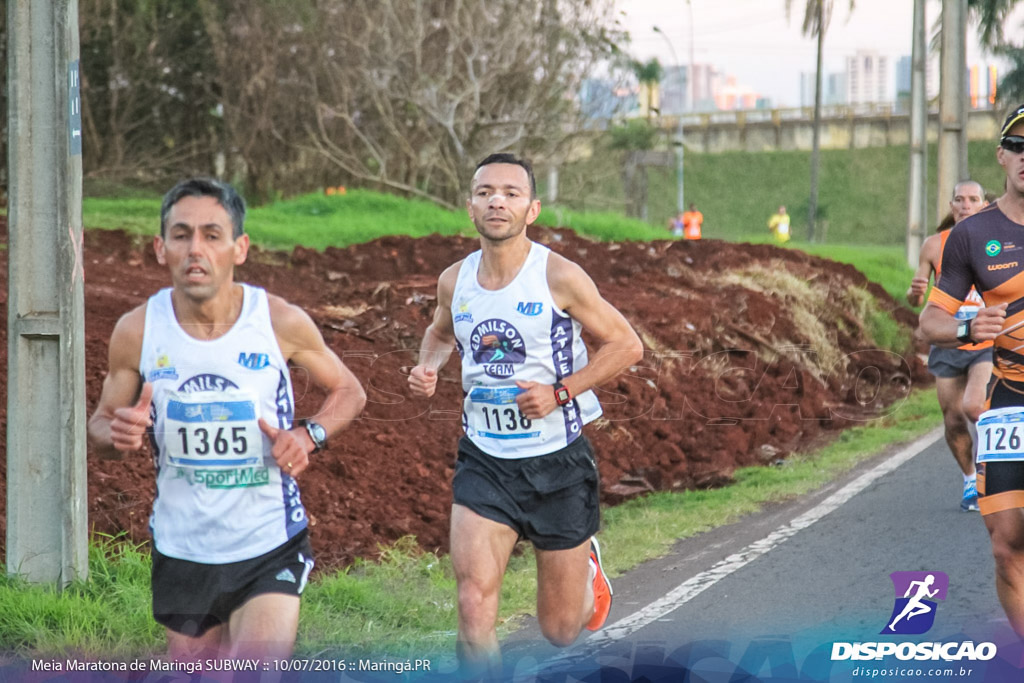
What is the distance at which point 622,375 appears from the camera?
42.7ft

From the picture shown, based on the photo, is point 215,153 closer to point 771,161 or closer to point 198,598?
point 198,598

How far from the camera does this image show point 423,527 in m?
8.77

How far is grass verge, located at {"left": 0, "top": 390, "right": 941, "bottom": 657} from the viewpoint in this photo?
6121 mm

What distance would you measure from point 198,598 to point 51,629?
2.11m

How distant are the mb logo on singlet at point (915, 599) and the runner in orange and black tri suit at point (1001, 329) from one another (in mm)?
841

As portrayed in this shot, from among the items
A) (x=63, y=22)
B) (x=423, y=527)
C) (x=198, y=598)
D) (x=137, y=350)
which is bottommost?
(x=423, y=527)

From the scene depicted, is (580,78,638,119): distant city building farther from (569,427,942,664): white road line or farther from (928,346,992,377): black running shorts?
(928,346,992,377): black running shorts

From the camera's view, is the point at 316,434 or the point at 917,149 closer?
the point at 316,434

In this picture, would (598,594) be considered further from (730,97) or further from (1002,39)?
(730,97)

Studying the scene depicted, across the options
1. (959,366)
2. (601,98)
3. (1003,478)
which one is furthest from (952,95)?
(1003,478)

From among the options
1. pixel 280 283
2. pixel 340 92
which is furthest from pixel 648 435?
pixel 340 92

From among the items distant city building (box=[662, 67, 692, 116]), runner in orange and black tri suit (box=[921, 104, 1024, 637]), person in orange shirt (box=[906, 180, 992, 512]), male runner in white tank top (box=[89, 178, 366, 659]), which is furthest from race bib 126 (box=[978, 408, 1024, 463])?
distant city building (box=[662, 67, 692, 116])

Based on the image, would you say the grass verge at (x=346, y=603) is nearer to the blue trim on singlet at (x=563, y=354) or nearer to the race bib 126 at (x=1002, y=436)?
the blue trim on singlet at (x=563, y=354)

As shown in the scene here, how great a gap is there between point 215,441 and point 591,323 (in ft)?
6.19
